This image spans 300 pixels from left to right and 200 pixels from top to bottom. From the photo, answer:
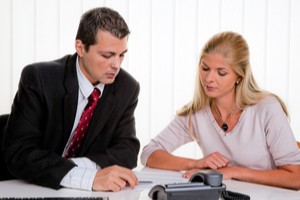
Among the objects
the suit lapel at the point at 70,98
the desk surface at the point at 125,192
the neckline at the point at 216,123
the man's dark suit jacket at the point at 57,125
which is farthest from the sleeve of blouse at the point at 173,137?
the desk surface at the point at 125,192

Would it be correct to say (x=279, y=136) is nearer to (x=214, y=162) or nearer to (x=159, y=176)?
(x=214, y=162)

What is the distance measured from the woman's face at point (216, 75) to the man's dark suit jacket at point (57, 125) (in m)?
0.35

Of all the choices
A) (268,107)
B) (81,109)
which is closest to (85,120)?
(81,109)

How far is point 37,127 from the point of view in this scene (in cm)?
232

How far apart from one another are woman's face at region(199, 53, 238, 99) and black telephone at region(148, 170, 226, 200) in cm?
72

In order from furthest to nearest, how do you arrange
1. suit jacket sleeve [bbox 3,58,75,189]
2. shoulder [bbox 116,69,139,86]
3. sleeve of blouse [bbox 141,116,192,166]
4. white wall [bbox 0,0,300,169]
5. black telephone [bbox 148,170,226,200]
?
white wall [bbox 0,0,300,169], sleeve of blouse [bbox 141,116,192,166], shoulder [bbox 116,69,139,86], suit jacket sleeve [bbox 3,58,75,189], black telephone [bbox 148,170,226,200]

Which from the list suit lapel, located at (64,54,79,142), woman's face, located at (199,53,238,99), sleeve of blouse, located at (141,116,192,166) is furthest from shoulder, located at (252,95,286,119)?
suit lapel, located at (64,54,79,142)

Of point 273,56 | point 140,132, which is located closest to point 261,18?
point 273,56

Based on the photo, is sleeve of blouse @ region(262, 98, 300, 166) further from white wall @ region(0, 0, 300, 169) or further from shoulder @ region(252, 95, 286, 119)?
white wall @ region(0, 0, 300, 169)

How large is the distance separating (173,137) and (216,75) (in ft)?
1.47

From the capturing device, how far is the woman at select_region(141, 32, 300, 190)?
2373 millimetres

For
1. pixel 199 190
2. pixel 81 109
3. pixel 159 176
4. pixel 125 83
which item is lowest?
pixel 159 176

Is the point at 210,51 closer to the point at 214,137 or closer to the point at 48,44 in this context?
the point at 214,137

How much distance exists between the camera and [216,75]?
2.50 metres
